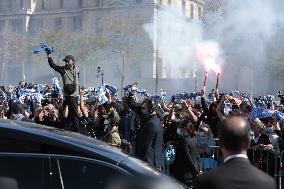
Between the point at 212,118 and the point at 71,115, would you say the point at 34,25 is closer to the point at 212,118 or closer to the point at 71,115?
the point at 71,115

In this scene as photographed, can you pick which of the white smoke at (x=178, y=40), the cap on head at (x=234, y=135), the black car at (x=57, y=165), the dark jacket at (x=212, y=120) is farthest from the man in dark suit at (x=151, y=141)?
the white smoke at (x=178, y=40)

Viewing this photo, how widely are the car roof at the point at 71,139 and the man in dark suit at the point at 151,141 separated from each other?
3.84 metres

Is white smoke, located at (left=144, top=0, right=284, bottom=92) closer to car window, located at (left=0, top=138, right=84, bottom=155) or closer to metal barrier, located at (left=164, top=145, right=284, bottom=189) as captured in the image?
metal barrier, located at (left=164, top=145, right=284, bottom=189)

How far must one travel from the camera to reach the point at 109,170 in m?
4.16

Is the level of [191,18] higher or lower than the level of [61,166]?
higher

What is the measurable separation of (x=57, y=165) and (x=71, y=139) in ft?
1.14

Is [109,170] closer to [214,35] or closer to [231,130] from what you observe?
[231,130]

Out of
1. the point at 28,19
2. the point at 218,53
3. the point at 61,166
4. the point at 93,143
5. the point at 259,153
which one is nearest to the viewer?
the point at 61,166

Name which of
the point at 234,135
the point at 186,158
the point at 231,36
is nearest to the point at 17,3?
the point at 231,36

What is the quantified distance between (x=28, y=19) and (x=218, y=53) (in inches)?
2127

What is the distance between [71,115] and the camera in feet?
38.3

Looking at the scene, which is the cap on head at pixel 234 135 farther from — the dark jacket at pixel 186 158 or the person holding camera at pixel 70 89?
the person holding camera at pixel 70 89

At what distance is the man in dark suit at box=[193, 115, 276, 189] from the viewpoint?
11.1ft

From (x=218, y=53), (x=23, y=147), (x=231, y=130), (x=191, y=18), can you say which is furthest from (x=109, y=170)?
(x=191, y=18)
